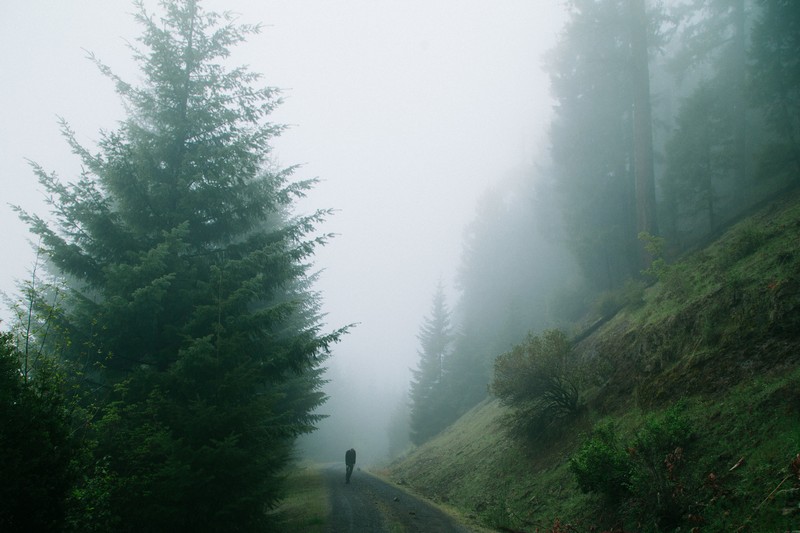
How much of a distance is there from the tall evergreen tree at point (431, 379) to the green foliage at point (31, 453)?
31719 mm

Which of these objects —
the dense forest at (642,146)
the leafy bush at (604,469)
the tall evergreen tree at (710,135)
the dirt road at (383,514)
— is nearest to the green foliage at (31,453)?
the dirt road at (383,514)

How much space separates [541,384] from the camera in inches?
479

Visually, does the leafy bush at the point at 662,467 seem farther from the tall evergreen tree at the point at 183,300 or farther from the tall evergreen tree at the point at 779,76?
the tall evergreen tree at the point at 779,76

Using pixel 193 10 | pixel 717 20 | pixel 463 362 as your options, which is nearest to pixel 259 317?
pixel 193 10

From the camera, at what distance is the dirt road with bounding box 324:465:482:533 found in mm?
9641

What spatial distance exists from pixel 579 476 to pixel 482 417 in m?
14.7

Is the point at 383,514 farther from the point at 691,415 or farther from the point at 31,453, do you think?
the point at 31,453

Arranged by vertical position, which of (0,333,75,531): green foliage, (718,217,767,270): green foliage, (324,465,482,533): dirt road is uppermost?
(0,333,75,531): green foliage

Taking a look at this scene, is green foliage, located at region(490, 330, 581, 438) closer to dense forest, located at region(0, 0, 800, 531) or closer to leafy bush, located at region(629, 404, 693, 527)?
dense forest, located at region(0, 0, 800, 531)

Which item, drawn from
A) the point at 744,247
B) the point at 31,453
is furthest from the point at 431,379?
the point at 31,453

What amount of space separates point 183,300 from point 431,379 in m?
32.5

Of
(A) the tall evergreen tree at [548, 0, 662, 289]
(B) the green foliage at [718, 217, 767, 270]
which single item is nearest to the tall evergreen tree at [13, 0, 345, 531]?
(B) the green foliage at [718, 217, 767, 270]

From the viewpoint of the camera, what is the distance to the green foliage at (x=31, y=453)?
4.29 meters

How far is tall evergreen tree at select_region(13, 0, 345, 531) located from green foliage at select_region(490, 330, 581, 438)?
669 cm
